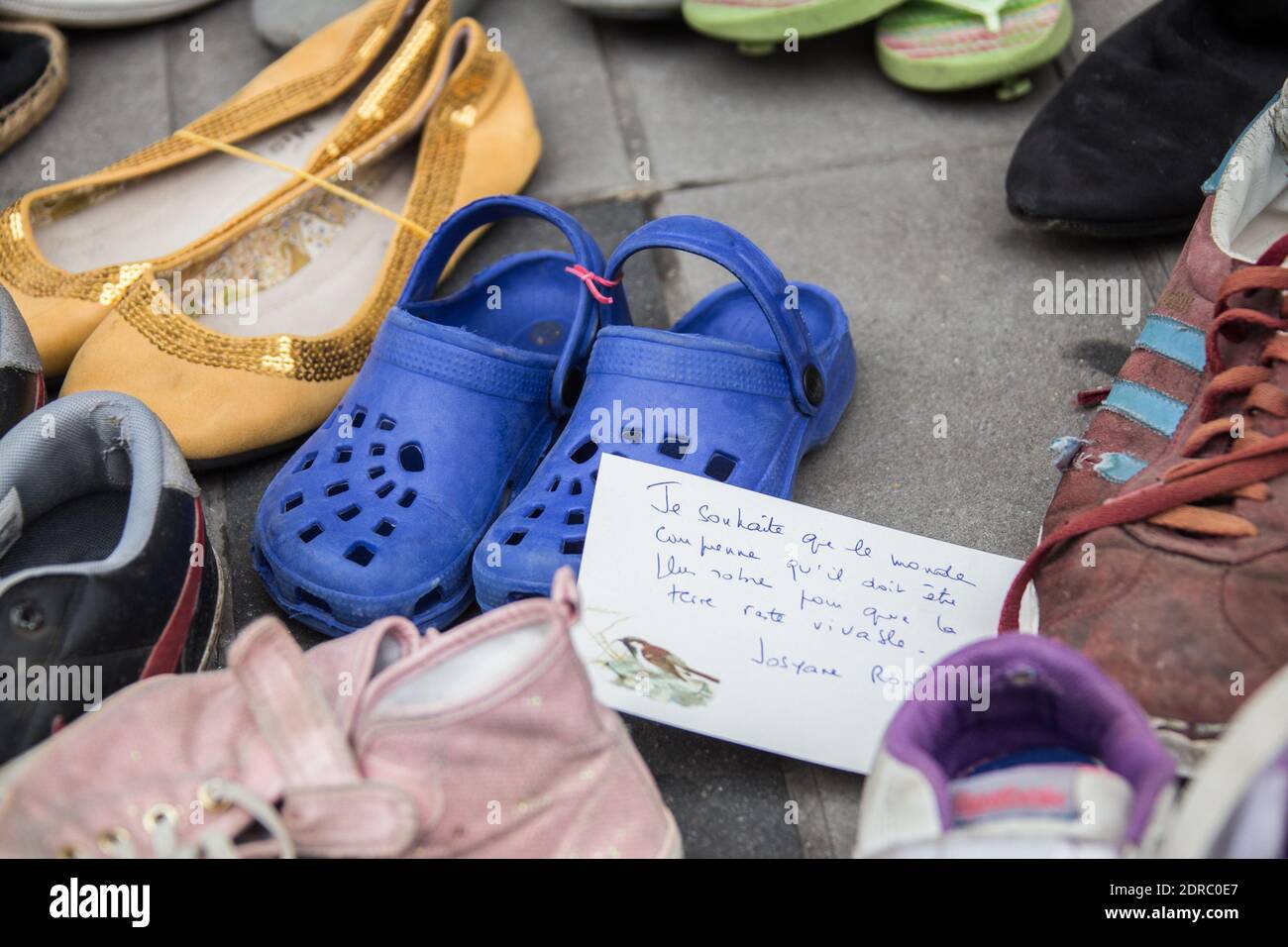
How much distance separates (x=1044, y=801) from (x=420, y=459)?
2.05ft

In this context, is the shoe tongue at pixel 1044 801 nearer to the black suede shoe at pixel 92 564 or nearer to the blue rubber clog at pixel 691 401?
the blue rubber clog at pixel 691 401

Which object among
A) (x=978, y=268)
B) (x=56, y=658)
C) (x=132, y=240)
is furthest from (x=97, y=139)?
(x=978, y=268)

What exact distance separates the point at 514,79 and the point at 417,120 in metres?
0.16

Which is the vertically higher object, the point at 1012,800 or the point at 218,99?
the point at 218,99

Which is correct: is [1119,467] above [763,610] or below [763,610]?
above

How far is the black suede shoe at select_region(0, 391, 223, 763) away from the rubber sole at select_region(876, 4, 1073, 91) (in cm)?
104

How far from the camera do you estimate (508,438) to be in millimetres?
1191

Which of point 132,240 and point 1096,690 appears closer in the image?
point 1096,690

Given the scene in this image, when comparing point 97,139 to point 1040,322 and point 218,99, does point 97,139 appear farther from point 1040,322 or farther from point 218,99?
point 1040,322

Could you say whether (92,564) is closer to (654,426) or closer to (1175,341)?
(654,426)

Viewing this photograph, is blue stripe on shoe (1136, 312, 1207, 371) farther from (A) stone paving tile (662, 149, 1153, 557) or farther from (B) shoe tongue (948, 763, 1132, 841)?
(B) shoe tongue (948, 763, 1132, 841)

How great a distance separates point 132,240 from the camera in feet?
4.79

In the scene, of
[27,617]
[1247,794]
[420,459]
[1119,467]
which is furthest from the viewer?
[420,459]

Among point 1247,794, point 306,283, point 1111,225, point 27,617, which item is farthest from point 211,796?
point 1111,225
